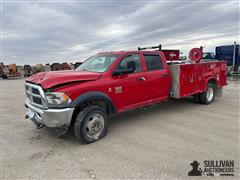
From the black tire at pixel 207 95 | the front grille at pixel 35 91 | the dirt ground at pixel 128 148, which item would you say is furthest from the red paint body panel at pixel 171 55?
the front grille at pixel 35 91

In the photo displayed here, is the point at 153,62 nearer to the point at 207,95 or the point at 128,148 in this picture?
the point at 128,148

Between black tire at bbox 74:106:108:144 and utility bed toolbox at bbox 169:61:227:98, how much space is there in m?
2.52

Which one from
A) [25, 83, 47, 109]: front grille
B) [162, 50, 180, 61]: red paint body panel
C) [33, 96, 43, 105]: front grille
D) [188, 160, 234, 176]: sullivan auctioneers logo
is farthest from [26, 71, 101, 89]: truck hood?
[162, 50, 180, 61]: red paint body panel

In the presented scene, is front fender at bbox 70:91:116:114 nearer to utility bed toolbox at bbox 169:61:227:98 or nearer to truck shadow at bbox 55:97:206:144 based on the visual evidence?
truck shadow at bbox 55:97:206:144

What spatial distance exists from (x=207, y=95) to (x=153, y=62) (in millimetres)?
2821

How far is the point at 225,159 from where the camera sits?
10.4 ft

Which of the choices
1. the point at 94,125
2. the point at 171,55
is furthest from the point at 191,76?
the point at 94,125

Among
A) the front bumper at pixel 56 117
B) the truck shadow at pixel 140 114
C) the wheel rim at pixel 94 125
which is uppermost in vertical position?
the front bumper at pixel 56 117

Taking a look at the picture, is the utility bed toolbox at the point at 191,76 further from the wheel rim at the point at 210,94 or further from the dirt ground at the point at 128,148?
the dirt ground at the point at 128,148

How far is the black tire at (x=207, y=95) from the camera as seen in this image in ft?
21.8

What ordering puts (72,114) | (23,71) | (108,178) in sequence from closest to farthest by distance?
(108,178) → (72,114) → (23,71)

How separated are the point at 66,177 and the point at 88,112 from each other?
1295 millimetres

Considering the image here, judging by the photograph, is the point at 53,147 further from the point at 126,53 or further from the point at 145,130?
the point at 126,53

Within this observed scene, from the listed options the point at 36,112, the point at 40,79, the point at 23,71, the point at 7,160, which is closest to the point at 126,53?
the point at 40,79
